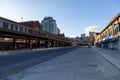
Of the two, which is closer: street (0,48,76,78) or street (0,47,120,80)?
street (0,47,120,80)

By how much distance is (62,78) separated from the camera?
27.1 feet

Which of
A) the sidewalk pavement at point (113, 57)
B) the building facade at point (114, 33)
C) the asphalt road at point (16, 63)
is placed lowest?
the sidewalk pavement at point (113, 57)

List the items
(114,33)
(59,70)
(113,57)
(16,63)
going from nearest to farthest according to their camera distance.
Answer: (59,70)
(16,63)
(113,57)
(114,33)

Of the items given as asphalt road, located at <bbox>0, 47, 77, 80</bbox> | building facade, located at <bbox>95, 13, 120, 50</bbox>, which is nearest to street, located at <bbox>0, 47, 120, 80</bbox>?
asphalt road, located at <bbox>0, 47, 77, 80</bbox>

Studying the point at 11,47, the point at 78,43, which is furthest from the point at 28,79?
the point at 78,43

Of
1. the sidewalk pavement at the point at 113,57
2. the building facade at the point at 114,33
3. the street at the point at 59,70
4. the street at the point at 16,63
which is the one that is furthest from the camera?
the building facade at the point at 114,33

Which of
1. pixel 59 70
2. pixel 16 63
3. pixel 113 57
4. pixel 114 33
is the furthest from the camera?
pixel 114 33

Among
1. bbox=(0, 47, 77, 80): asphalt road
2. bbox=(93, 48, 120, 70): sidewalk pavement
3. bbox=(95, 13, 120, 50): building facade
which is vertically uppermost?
bbox=(95, 13, 120, 50): building facade

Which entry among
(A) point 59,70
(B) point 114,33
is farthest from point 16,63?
(B) point 114,33

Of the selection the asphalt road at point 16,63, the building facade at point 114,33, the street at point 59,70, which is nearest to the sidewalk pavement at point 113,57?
the street at point 59,70

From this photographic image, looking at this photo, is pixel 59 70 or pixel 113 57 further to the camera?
pixel 113 57

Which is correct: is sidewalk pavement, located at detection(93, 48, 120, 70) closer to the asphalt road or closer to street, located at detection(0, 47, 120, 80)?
street, located at detection(0, 47, 120, 80)

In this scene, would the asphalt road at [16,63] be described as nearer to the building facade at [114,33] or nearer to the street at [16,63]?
the street at [16,63]

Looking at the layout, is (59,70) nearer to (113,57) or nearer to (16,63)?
(16,63)
